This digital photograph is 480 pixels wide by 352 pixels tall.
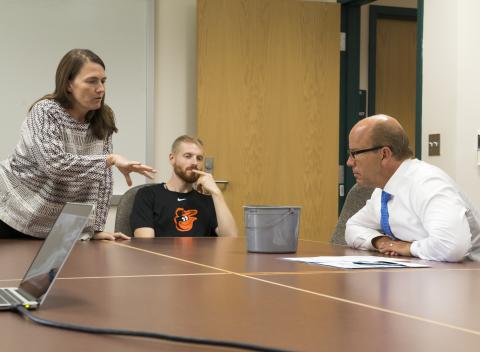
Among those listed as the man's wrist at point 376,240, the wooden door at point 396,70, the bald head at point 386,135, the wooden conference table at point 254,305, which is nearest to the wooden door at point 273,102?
the wooden door at point 396,70

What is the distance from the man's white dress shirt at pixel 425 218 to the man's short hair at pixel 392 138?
7cm

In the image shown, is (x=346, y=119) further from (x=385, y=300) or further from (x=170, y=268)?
(x=385, y=300)

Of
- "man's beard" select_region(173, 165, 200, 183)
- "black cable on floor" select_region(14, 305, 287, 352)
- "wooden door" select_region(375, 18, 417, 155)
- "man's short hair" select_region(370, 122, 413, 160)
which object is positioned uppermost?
"wooden door" select_region(375, 18, 417, 155)

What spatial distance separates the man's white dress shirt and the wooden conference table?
25 centimetres

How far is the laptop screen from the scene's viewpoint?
93 centimetres

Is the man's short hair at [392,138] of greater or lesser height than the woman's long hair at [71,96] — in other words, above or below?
below

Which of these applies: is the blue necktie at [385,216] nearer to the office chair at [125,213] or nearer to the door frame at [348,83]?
the office chair at [125,213]

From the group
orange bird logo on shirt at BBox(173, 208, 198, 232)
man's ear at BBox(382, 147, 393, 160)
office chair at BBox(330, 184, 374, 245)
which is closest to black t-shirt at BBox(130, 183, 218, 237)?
orange bird logo on shirt at BBox(173, 208, 198, 232)

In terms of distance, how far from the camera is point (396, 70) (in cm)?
550

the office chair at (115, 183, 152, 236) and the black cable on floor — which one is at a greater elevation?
the black cable on floor

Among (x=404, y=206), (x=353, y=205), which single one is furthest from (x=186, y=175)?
(x=404, y=206)

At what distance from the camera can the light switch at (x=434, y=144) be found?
3744mm

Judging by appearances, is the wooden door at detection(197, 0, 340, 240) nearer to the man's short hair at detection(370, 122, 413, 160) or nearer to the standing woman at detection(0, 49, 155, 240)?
the standing woman at detection(0, 49, 155, 240)

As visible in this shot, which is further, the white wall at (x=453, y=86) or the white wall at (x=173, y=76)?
the white wall at (x=173, y=76)
